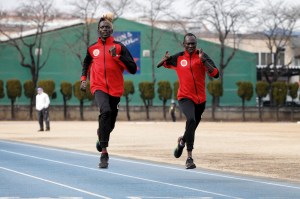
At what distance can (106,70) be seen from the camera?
1418cm

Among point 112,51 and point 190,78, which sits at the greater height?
point 112,51

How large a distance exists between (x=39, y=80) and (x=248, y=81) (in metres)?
16.2

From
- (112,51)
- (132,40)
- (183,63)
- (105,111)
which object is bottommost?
(105,111)

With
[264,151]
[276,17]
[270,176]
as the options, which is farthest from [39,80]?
[270,176]

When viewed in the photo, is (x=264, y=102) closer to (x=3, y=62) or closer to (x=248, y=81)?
(x=248, y=81)

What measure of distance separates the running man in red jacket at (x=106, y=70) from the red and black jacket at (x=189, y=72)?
118cm

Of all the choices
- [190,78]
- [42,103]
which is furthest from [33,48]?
[190,78]

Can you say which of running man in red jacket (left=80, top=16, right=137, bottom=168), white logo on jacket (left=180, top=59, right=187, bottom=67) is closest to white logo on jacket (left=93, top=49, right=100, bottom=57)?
running man in red jacket (left=80, top=16, right=137, bottom=168)

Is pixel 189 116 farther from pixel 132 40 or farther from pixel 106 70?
pixel 132 40

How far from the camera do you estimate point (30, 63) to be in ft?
260

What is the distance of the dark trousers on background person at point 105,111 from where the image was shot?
14234 millimetres

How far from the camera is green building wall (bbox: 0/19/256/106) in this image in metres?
78.6

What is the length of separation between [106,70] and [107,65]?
0.28 ft

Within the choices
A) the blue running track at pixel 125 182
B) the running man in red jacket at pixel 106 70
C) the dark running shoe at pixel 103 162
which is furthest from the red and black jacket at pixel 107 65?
the blue running track at pixel 125 182
